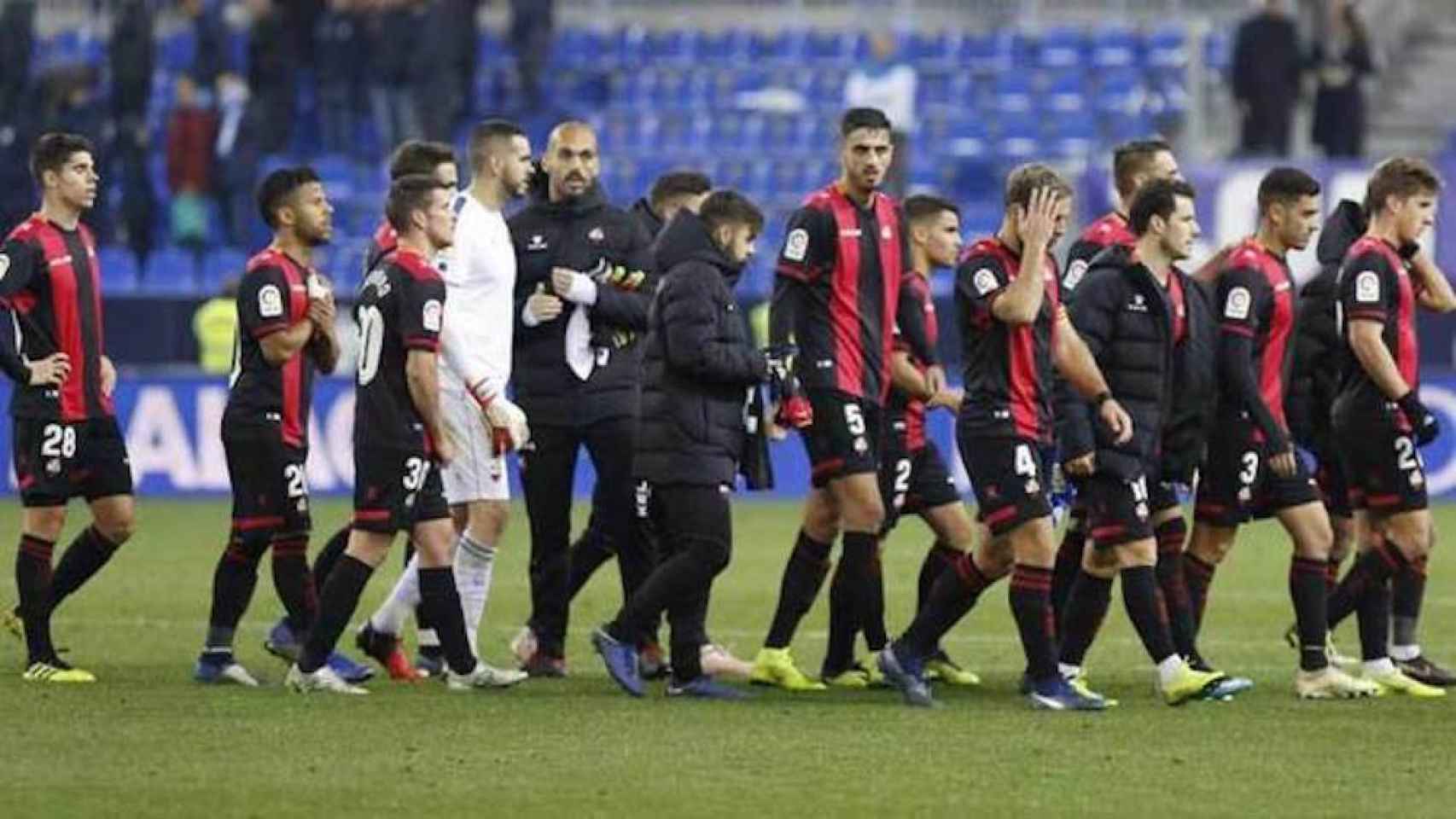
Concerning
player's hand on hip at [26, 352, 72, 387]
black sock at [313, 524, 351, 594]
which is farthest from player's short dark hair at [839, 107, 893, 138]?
player's hand on hip at [26, 352, 72, 387]

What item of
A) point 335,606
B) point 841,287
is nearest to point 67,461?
point 335,606

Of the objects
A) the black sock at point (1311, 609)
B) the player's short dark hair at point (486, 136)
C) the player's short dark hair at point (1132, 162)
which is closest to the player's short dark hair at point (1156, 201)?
the player's short dark hair at point (1132, 162)

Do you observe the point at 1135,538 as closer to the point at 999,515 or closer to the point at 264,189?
the point at 999,515

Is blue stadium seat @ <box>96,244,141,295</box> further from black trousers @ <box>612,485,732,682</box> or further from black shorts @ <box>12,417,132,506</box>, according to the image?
black trousers @ <box>612,485,732,682</box>

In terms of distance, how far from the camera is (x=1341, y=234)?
15031 mm

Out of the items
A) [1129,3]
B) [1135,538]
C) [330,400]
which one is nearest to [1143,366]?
[1135,538]

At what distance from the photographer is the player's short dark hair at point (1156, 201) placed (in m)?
13.8

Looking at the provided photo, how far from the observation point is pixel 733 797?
35.9 ft

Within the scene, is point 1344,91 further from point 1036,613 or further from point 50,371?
point 50,371

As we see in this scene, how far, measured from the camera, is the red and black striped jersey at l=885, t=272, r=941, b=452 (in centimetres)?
1489

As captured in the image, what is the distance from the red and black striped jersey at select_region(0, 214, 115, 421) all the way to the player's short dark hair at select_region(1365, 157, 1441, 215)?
5059 mm

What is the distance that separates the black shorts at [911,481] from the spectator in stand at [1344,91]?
1609 cm

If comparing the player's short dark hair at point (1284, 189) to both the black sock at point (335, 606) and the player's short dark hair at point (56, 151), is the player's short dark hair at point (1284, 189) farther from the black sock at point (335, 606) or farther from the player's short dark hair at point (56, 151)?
the player's short dark hair at point (56, 151)

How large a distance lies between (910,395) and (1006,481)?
1.54 meters
